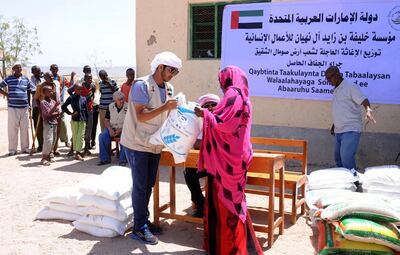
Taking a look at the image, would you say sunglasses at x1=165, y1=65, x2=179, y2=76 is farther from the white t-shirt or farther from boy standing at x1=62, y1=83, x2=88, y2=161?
boy standing at x1=62, y1=83, x2=88, y2=161

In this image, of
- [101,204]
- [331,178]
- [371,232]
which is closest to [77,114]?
[101,204]

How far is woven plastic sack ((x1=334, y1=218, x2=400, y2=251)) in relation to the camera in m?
3.45

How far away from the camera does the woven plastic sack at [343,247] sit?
350 centimetres

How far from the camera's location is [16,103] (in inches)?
349

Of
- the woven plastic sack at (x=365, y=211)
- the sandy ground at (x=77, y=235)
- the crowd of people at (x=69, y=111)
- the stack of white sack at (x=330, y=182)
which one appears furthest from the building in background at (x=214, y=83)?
the woven plastic sack at (x=365, y=211)

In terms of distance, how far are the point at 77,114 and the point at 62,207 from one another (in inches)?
147

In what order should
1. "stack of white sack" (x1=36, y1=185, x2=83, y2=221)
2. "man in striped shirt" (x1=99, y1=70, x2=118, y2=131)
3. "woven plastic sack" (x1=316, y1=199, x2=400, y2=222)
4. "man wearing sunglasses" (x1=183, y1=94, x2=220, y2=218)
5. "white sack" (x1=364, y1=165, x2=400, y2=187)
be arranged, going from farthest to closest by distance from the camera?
"man in striped shirt" (x1=99, y1=70, x2=118, y2=131), "white sack" (x1=364, y1=165, x2=400, y2=187), "stack of white sack" (x1=36, y1=185, x2=83, y2=221), "man wearing sunglasses" (x1=183, y1=94, x2=220, y2=218), "woven plastic sack" (x1=316, y1=199, x2=400, y2=222)

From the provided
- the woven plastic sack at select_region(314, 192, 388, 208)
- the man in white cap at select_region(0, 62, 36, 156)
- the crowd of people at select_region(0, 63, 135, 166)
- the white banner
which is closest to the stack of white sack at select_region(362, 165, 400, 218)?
the woven plastic sack at select_region(314, 192, 388, 208)

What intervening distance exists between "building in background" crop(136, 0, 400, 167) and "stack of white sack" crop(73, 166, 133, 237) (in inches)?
147

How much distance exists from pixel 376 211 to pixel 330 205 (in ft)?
1.44

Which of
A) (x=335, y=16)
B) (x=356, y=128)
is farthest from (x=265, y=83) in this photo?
(x=356, y=128)

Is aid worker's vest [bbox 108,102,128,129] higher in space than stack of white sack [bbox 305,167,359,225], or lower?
higher

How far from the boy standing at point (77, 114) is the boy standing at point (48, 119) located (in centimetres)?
36

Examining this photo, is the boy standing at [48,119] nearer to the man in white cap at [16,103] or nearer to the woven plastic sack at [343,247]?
the man in white cap at [16,103]
